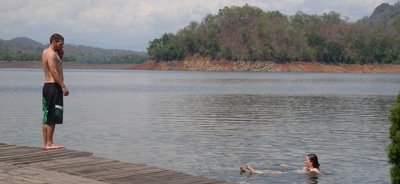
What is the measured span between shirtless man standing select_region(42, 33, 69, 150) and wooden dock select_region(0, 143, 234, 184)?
880 millimetres

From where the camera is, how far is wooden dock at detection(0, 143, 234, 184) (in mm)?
9320

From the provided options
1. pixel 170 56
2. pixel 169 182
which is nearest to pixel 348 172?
pixel 169 182

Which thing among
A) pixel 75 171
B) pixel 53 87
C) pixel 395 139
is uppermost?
pixel 53 87

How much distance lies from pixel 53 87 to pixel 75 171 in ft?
9.38

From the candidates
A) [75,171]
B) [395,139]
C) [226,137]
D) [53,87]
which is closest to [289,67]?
[226,137]

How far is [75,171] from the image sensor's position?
9.99 m

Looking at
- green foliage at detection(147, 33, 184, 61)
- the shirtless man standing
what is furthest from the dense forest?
the shirtless man standing

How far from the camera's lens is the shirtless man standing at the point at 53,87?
40.2ft

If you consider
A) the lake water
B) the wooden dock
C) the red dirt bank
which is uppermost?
the wooden dock

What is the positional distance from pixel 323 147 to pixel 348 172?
14.9 feet

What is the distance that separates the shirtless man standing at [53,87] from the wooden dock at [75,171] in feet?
2.89

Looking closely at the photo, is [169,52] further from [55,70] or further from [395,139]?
[395,139]

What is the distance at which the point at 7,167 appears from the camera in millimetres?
10086

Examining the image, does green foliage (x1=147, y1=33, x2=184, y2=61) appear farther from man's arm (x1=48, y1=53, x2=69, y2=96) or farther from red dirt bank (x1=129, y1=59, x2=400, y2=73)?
man's arm (x1=48, y1=53, x2=69, y2=96)
